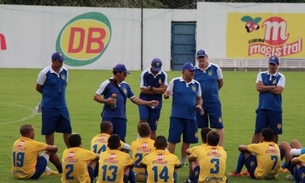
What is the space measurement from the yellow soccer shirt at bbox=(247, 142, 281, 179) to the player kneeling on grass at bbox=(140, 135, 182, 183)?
1979 millimetres

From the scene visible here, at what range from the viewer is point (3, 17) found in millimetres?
41969

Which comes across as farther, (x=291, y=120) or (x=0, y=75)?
(x=0, y=75)

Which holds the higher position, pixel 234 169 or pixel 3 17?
pixel 3 17

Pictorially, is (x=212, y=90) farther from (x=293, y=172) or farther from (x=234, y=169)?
(x=293, y=172)

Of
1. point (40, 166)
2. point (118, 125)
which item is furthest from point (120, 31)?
point (40, 166)

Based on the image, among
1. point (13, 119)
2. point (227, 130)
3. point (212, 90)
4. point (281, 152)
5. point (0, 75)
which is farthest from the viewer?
point (0, 75)

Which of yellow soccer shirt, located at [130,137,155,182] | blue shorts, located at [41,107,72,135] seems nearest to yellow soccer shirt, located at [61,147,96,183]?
yellow soccer shirt, located at [130,137,155,182]

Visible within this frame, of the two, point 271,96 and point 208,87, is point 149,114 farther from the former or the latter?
point 271,96

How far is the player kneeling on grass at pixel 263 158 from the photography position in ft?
50.0

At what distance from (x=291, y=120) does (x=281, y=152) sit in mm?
8854

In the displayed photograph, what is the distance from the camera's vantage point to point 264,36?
137ft

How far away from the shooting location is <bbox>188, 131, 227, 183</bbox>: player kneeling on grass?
557 inches

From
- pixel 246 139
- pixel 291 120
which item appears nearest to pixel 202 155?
pixel 246 139

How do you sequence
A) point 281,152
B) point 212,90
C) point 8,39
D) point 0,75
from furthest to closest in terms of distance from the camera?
→ point 8,39 → point 0,75 → point 212,90 → point 281,152
